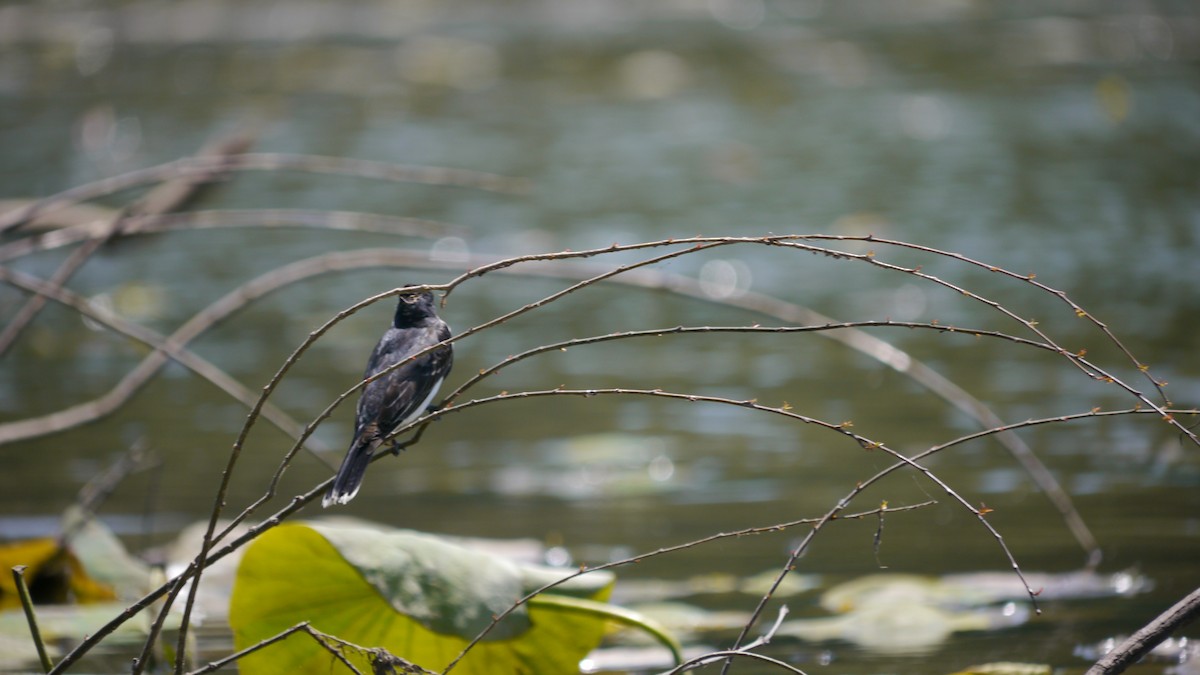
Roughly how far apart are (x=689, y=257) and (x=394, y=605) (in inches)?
290

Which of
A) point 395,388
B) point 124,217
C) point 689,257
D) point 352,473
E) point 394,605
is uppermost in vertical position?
point 124,217

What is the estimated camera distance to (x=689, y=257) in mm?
10055

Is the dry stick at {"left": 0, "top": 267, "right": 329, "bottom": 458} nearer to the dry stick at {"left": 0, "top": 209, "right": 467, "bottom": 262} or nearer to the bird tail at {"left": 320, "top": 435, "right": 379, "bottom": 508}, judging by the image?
the dry stick at {"left": 0, "top": 209, "right": 467, "bottom": 262}

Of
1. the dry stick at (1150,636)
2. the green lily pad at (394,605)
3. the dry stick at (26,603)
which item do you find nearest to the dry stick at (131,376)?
the green lily pad at (394,605)

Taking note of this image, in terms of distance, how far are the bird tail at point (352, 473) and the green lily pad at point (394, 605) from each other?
0.35 metres

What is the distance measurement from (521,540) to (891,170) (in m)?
8.10

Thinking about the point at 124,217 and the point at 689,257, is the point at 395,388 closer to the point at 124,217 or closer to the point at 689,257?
the point at 124,217

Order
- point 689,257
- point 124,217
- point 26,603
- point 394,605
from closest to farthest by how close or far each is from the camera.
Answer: point 26,603 < point 394,605 < point 124,217 < point 689,257

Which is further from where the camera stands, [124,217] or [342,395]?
[124,217]

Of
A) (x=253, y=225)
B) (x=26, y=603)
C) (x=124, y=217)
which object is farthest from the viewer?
(x=124, y=217)

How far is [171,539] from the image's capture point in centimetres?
487

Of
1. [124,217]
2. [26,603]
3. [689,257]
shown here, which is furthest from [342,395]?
[689,257]

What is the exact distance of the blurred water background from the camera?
4977 mm

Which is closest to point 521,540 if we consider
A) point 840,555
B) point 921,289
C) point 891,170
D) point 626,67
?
point 840,555
